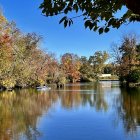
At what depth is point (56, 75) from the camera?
2596 inches

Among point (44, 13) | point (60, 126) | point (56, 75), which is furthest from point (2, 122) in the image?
point (56, 75)

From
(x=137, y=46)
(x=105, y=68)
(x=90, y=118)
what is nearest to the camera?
(x=90, y=118)

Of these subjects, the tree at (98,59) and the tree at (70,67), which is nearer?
the tree at (70,67)

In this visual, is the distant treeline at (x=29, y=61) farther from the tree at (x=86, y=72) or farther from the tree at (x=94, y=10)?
the tree at (x=94, y=10)

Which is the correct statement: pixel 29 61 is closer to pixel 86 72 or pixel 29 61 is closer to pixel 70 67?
pixel 70 67

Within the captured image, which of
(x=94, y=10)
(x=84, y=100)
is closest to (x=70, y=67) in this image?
(x=84, y=100)

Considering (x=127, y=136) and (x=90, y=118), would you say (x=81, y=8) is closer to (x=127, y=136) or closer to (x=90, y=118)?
(x=127, y=136)

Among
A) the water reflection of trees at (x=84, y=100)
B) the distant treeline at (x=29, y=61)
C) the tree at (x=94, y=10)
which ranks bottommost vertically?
the water reflection of trees at (x=84, y=100)

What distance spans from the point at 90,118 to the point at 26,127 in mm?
4261

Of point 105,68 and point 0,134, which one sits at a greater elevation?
point 105,68

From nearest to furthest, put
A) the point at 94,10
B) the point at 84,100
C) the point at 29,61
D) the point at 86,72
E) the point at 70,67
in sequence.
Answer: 1. the point at 94,10
2. the point at 84,100
3. the point at 29,61
4. the point at 70,67
5. the point at 86,72

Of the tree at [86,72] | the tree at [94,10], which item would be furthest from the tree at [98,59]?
the tree at [94,10]

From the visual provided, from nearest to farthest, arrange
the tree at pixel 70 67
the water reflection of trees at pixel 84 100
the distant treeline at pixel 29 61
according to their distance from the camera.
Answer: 1. the water reflection of trees at pixel 84 100
2. the distant treeline at pixel 29 61
3. the tree at pixel 70 67

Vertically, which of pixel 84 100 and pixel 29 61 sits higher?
pixel 29 61
